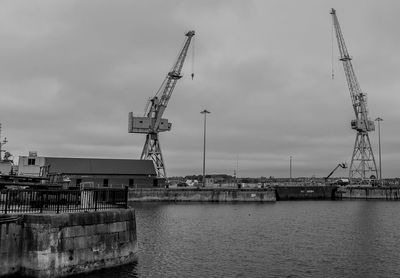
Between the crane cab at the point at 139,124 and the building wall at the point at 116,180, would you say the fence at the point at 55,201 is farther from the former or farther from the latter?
the crane cab at the point at 139,124

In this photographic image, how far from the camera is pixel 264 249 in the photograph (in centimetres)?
3747

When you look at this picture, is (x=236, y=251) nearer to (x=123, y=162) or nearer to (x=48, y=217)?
(x=48, y=217)

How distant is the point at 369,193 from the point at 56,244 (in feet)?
424

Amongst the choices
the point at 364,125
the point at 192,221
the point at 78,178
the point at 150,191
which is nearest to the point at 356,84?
the point at 364,125

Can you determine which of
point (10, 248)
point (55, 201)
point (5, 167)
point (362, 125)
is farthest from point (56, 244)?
point (362, 125)

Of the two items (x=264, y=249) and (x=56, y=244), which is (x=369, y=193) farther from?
(x=56, y=244)

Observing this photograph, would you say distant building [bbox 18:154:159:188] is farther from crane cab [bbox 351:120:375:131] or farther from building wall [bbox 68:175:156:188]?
crane cab [bbox 351:120:375:131]

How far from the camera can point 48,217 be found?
21641 millimetres

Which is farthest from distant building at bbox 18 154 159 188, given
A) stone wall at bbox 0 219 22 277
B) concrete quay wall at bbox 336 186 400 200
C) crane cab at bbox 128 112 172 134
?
stone wall at bbox 0 219 22 277

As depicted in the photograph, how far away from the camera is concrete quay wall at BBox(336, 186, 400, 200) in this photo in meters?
134

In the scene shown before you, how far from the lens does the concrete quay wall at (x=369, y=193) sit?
134 m

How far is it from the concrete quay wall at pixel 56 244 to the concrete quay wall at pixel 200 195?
80.8 metres

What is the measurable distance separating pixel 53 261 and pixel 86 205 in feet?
18.9

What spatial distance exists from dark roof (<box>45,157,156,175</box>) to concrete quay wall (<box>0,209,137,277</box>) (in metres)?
84.9
